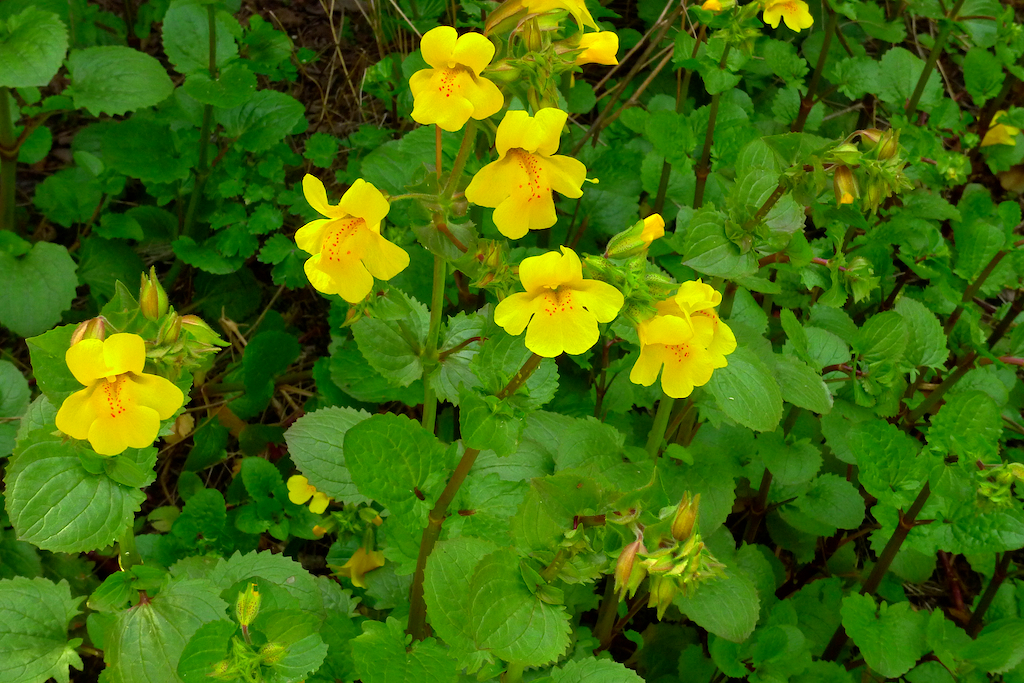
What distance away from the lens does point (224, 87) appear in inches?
110

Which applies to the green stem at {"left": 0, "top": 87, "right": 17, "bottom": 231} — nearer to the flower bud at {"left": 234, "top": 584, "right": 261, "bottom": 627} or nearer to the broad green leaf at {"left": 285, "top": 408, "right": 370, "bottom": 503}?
the broad green leaf at {"left": 285, "top": 408, "right": 370, "bottom": 503}

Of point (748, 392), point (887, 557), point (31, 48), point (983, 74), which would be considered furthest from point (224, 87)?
point (983, 74)

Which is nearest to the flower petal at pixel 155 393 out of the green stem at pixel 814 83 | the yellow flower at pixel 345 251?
the yellow flower at pixel 345 251

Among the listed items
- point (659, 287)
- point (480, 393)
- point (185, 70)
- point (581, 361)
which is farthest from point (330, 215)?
point (185, 70)

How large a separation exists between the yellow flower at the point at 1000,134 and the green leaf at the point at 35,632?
3.84 metres

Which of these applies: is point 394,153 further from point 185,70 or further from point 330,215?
point 330,215

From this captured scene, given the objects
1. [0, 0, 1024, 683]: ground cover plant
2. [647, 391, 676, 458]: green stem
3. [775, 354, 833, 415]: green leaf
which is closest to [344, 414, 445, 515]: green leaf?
[0, 0, 1024, 683]: ground cover plant

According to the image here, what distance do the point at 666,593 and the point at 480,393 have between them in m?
0.51

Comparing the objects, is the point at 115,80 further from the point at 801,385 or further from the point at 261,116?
the point at 801,385

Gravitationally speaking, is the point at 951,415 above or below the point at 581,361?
above

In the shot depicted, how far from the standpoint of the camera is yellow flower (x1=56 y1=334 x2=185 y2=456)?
127 centimetres

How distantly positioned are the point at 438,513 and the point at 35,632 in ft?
3.35

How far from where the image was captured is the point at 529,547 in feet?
4.62

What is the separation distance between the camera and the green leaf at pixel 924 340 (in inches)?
94.8
